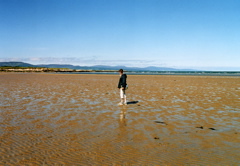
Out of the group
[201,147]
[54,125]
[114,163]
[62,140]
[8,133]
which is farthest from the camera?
[54,125]

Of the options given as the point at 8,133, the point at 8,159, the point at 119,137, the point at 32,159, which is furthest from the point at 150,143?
the point at 8,133

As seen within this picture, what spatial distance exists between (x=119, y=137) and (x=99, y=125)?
5.94ft

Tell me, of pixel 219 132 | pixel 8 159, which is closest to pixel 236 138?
pixel 219 132

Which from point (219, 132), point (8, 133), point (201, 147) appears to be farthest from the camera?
point (219, 132)

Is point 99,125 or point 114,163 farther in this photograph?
point 99,125

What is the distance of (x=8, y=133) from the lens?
25.5 ft

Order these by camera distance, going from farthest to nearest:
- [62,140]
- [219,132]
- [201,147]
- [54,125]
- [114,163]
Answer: [54,125]
[219,132]
[62,140]
[201,147]
[114,163]

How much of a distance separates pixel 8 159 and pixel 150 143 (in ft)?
13.9

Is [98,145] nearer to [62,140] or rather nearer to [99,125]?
[62,140]

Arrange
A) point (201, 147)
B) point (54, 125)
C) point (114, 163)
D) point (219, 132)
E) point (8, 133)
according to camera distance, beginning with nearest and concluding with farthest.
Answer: point (114, 163) → point (201, 147) → point (8, 133) → point (219, 132) → point (54, 125)

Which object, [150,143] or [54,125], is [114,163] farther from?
[54,125]

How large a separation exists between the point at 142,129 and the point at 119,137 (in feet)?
4.75

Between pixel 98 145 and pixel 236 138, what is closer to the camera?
pixel 98 145

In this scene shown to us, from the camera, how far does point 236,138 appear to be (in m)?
7.55
